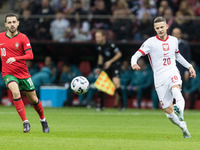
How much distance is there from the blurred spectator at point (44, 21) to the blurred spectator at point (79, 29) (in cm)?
92

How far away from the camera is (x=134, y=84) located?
2120cm

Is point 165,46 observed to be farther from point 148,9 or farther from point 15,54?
point 148,9

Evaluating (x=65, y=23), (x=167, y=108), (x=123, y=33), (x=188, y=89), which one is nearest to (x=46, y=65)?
(x=65, y=23)

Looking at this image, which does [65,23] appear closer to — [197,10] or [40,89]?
[40,89]

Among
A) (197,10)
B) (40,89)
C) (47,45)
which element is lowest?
(40,89)

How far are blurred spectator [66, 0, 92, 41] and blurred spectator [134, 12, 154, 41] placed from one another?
6.33 ft

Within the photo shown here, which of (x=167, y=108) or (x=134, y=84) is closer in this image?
(x=167, y=108)

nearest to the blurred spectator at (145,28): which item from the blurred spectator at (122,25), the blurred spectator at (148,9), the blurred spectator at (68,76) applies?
the blurred spectator at (148,9)

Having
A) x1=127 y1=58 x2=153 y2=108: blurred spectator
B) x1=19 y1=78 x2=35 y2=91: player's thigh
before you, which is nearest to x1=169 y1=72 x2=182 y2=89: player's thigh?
x1=19 y1=78 x2=35 y2=91: player's thigh

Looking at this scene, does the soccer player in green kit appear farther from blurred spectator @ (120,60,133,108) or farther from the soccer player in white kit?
blurred spectator @ (120,60,133,108)

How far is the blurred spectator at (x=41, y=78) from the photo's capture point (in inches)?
850

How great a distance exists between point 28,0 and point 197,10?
7.21 meters

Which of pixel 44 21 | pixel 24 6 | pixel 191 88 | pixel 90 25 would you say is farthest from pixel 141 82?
pixel 24 6

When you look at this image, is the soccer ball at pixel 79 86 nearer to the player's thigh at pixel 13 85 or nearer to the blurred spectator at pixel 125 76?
the player's thigh at pixel 13 85
